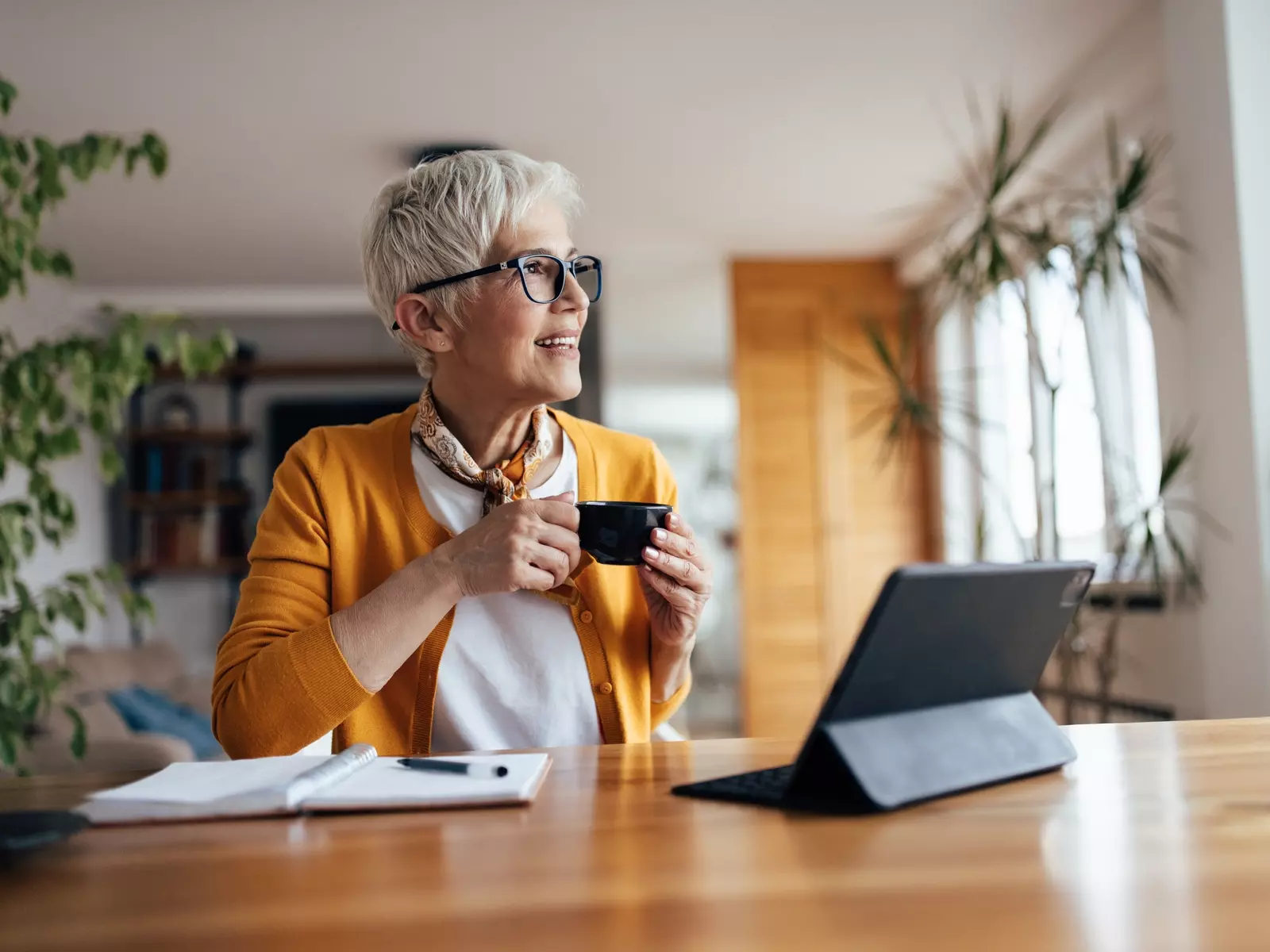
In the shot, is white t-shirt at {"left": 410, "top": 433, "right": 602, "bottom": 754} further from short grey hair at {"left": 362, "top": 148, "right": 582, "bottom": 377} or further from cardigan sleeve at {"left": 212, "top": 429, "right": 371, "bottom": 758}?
short grey hair at {"left": 362, "top": 148, "right": 582, "bottom": 377}

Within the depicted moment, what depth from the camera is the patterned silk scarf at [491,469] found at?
A: 1.41 m

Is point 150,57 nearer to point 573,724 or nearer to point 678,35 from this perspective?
point 678,35

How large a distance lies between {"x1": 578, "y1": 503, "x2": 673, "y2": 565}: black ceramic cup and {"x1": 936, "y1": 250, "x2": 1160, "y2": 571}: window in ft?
7.23

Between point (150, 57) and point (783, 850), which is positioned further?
point (150, 57)

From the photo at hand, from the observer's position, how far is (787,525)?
588 centimetres

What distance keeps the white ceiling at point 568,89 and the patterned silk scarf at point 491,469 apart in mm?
2152

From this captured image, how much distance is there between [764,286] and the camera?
5.93 metres

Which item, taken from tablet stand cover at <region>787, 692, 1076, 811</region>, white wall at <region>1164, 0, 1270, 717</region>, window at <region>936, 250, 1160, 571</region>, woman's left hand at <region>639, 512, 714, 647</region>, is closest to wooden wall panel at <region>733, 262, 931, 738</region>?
window at <region>936, 250, 1160, 571</region>

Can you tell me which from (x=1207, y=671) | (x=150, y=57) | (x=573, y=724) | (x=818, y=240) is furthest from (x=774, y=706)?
(x=573, y=724)

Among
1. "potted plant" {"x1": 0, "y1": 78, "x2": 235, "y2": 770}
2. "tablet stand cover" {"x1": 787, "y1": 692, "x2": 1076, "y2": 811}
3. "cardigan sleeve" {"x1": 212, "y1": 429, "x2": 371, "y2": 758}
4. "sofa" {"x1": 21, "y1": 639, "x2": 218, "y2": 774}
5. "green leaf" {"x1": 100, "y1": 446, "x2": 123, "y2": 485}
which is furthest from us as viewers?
"sofa" {"x1": 21, "y1": 639, "x2": 218, "y2": 774}

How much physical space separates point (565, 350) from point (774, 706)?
15.3 feet

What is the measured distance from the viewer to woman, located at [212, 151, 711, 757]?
1253 millimetres

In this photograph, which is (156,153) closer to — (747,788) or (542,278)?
(542,278)

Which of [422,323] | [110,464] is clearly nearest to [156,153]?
[110,464]
